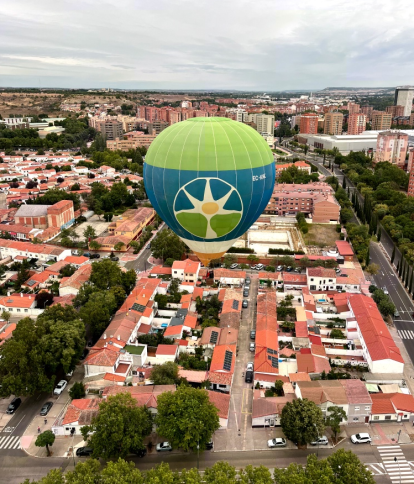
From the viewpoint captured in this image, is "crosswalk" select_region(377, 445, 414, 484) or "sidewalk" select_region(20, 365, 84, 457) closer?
"crosswalk" select_region(377, 445, 414, 484)

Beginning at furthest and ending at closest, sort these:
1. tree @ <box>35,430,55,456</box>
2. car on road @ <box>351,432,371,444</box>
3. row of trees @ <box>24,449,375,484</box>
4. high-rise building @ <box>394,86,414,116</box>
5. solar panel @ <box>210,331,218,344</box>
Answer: high-rise building @ <box>394,86,414,116</box> → solar panel @ <box>210,331,218,344</box> → car on road @ <box>351,432,371,444</box> → tree @ <box>35,430,55,456</box> → row of trees @ <box>24,449,375,484</box>

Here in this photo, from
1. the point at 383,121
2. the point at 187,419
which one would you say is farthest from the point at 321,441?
the point at 383,121

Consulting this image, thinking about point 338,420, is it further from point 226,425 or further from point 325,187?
point 325,187

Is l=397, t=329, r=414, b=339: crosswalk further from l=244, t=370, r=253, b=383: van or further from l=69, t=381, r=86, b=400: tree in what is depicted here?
l=69, t=381, r=86, b=400: tree

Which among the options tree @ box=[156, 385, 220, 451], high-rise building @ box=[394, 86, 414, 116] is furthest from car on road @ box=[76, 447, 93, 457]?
high-rise building @ box=[394, 86, 414, 116]

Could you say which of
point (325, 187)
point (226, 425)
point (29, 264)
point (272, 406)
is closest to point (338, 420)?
point (272, 406)

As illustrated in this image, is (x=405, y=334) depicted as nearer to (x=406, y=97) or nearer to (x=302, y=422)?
(x=302, y=422)
